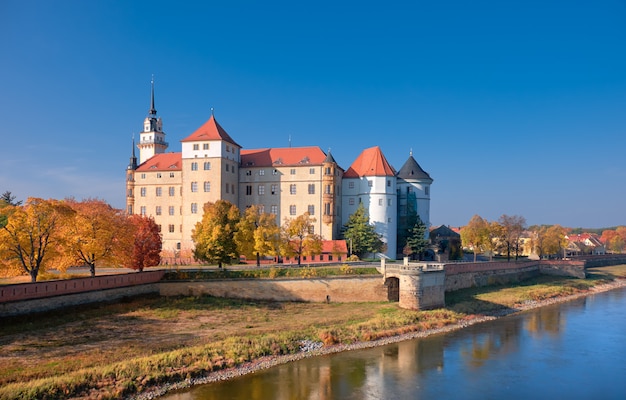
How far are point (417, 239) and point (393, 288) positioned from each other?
752 inches

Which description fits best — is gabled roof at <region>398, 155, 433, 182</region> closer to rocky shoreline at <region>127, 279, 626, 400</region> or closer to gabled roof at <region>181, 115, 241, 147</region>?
gabled roof at <region>181, 115, 241, 147</region>

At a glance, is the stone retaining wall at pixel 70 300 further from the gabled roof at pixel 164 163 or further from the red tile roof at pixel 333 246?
the gabled roof at pixel 164 163

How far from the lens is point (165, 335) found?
96.4ft

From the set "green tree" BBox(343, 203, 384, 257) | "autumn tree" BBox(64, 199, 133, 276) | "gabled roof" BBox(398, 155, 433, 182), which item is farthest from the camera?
"gabled roof" BBox(398, 155, 433, 182)

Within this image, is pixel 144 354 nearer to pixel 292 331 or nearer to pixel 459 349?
pixel 292 331

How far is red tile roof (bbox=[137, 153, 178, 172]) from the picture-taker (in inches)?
2486

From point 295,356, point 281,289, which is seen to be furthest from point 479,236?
point 295,356

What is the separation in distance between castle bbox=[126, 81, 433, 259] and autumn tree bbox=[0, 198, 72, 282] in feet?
75.4

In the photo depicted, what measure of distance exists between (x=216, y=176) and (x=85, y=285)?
2654 centimetres

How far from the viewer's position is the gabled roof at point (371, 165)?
198 feet

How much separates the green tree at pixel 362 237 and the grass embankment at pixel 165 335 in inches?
538

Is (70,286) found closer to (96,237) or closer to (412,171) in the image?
(96,237)

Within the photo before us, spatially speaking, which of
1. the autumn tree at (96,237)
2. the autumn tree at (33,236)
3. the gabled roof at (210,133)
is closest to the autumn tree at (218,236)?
the autumn tree at (96,237)

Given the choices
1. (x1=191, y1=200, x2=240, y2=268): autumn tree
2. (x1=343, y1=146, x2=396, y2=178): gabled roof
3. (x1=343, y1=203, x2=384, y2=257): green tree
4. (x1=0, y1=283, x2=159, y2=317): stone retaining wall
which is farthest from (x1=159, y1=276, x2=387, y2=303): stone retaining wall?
(x1=343, y1=146, x2=396, y2=178): gabled roof
